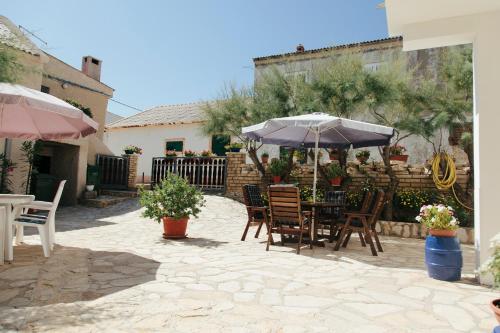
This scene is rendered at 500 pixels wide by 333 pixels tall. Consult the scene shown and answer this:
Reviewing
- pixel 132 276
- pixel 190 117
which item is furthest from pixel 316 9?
pixel 190 117

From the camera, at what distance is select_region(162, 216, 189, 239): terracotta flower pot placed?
21.4 feet

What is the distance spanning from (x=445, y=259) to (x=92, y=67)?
55.4ft

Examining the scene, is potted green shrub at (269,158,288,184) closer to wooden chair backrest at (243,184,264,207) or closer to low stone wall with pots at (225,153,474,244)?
low stone wall with pots at (225,153,474,244)

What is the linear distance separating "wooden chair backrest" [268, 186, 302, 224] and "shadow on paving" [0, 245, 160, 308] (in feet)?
6.38

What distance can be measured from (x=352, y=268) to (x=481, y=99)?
2.47 meters

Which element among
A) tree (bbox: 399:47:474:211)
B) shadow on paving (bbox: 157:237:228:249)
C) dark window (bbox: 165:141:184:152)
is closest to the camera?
shadow on paving (bbox: 157:237:228:249)

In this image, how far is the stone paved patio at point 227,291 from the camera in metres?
2.64

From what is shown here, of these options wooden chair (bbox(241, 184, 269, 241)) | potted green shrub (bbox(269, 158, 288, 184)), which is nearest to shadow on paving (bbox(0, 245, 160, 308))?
wooden chair (bbox(241, 184, 269, 241))

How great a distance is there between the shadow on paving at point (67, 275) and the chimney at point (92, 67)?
44.3ft

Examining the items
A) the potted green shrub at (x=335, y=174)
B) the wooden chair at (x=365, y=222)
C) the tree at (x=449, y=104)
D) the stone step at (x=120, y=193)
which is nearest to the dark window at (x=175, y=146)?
the stone step at (x=120, y=193)

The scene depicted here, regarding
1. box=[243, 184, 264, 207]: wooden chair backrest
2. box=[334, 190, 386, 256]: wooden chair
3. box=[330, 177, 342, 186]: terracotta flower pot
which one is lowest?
box=[334, 190, 386, 256]: wooden chair

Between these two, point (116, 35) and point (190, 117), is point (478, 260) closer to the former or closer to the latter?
point (116, 35)

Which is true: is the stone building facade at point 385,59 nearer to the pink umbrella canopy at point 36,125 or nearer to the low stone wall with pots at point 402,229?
the low stone wall with pots at point 402,229

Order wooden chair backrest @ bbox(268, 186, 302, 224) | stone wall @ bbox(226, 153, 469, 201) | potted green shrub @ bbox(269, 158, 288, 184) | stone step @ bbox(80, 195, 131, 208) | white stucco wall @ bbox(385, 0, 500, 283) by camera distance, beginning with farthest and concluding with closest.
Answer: stone step @ bbox(80, 195, 131, 208), potted green shrub @ bbox(269, 158, 288, 184), stone wall @ bbox(226, 153, 469, 201), wooden chair backrest @ bbox(268, 186, 302, 224), white stucco wall @ bbox(385, 0, 500, 283)
